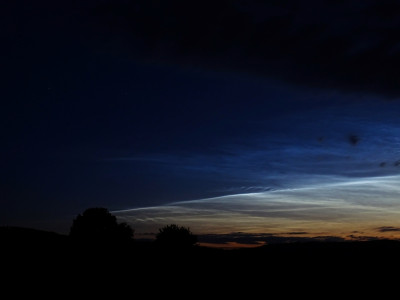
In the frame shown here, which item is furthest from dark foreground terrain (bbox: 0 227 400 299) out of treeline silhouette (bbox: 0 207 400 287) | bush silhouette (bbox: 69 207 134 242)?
bush silhouette (bbox: 69 207 134 242)

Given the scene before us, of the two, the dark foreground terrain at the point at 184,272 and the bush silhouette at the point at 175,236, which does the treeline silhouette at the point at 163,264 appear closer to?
the dark foreground terrain at the point at 184,272

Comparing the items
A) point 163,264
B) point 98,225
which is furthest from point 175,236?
point 163,264

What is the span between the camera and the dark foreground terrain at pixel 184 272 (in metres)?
25.8

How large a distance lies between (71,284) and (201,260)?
1195 centimetres

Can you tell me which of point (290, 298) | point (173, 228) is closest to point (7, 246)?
point (290, 298)

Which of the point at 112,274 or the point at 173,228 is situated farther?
the point at 173,228

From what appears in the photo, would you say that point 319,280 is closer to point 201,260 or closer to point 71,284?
point 201,260

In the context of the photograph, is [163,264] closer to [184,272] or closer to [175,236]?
[184,272]

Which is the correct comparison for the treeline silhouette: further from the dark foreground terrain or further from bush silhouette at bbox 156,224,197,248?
bush silhouette at bbox 156,224,197,248

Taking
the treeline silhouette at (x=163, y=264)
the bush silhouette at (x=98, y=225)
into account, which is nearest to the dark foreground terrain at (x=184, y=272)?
the treeline silhouette at (x=163, y=264)

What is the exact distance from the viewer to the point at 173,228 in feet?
235

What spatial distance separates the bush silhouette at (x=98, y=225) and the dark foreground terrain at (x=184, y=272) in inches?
965

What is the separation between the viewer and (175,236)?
228ft

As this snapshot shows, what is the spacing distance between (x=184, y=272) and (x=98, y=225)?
37749 millimetres
